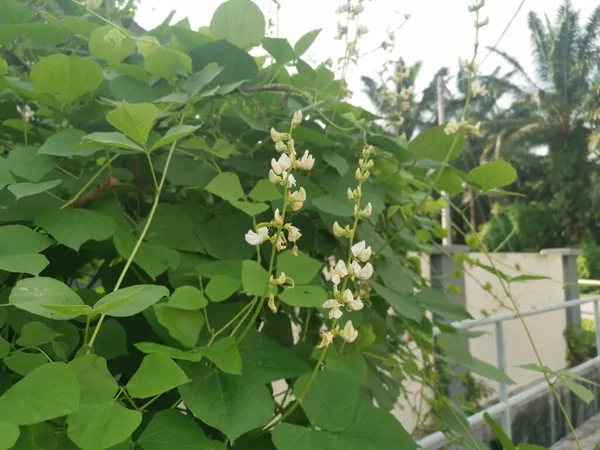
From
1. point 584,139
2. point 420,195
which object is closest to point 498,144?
point 584,139

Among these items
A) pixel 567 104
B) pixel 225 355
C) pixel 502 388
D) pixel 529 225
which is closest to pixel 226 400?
Result: pixel 225 355

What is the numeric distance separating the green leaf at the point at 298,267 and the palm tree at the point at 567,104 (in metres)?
22.4

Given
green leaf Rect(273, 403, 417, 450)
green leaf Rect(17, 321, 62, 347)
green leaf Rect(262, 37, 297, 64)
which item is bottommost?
green leaf Rect(273, 403, 417, 450)

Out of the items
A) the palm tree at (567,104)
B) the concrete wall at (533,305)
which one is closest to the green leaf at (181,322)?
the concrete wall at (533,305)

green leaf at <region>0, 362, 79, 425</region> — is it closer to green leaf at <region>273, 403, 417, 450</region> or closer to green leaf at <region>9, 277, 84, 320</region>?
green leaf at <region>9, 277, 84, 320</region>

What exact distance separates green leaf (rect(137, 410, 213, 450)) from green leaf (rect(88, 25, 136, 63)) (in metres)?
0.43

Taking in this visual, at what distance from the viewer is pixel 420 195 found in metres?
0.82

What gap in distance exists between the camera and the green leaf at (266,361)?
0.43 meters

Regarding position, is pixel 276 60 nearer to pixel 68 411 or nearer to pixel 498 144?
pixel 68 411

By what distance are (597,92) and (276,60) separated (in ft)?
74.1

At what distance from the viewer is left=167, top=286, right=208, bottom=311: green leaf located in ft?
1.34

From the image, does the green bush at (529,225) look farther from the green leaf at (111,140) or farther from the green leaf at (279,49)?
the green leaf at (111,140)

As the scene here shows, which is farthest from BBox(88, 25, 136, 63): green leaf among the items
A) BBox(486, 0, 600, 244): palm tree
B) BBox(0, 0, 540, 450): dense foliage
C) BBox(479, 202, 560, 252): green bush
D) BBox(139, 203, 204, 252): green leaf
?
BBox(486, 0, 600, 244): palm tree

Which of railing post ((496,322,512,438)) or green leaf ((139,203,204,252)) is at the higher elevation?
green leaf ((139,203,204,252))
